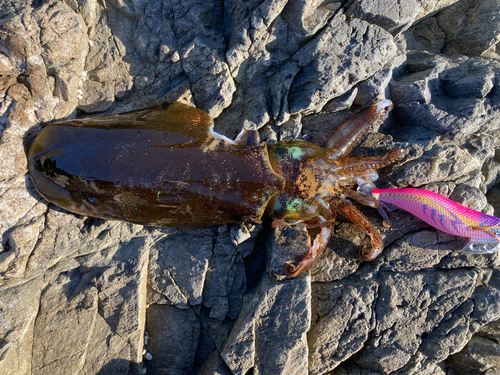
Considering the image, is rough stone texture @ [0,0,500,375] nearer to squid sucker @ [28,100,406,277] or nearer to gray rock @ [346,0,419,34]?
gray rock @ [346,0,419,34]

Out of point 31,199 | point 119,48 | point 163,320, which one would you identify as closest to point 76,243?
point 31,199

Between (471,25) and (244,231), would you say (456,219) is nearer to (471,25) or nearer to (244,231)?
(244,231)

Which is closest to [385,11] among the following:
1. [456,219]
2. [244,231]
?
[456,219]

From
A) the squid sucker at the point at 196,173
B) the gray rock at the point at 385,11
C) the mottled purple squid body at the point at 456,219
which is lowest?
the mottled purple squid body at the point at 456,219

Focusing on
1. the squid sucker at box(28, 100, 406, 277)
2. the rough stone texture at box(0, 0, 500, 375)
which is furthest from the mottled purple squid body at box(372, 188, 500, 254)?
the squid sucker at box(28, 100, 406, 277)

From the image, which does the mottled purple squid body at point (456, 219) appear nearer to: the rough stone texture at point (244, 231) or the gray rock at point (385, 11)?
the rough stone texture at point (244, 231)

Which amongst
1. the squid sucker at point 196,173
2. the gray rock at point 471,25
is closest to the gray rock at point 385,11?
the squid sucker at point 196,173

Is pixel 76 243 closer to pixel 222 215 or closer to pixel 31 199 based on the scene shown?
pixel 31 199
